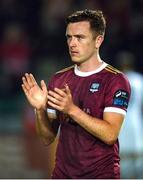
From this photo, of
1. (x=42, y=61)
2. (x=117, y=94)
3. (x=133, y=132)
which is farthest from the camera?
(x=42, y=61)

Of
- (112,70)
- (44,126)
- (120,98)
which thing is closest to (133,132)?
(44,126)

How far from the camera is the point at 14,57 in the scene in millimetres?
11945

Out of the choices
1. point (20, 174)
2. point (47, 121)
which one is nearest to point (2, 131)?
point (20, 174)

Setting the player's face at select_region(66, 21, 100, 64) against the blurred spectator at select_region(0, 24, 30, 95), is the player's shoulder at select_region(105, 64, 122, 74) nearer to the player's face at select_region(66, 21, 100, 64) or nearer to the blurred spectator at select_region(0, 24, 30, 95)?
the player's face at select_region(66, 21, 100, 64)

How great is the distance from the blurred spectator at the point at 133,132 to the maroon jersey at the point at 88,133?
4200mm

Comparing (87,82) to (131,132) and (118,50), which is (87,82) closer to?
(131,132)

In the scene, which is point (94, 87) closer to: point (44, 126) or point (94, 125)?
point (94, 125)

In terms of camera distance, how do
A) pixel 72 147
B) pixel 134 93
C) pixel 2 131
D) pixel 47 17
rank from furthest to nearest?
pixel 47 17
pixel 2 131
pixel 134 93
pixel 72 147

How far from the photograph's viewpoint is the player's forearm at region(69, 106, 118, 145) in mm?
5023

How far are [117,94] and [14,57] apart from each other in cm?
687

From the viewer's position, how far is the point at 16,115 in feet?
36.3

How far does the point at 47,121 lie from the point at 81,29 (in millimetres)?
807

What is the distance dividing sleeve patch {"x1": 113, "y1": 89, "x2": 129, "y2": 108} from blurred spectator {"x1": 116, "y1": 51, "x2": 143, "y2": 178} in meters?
4.29

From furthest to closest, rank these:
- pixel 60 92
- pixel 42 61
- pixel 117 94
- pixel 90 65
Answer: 1. pixel 42 61
2. pixel 90 65
3. pixel 117 94
4. pixel 60 92
